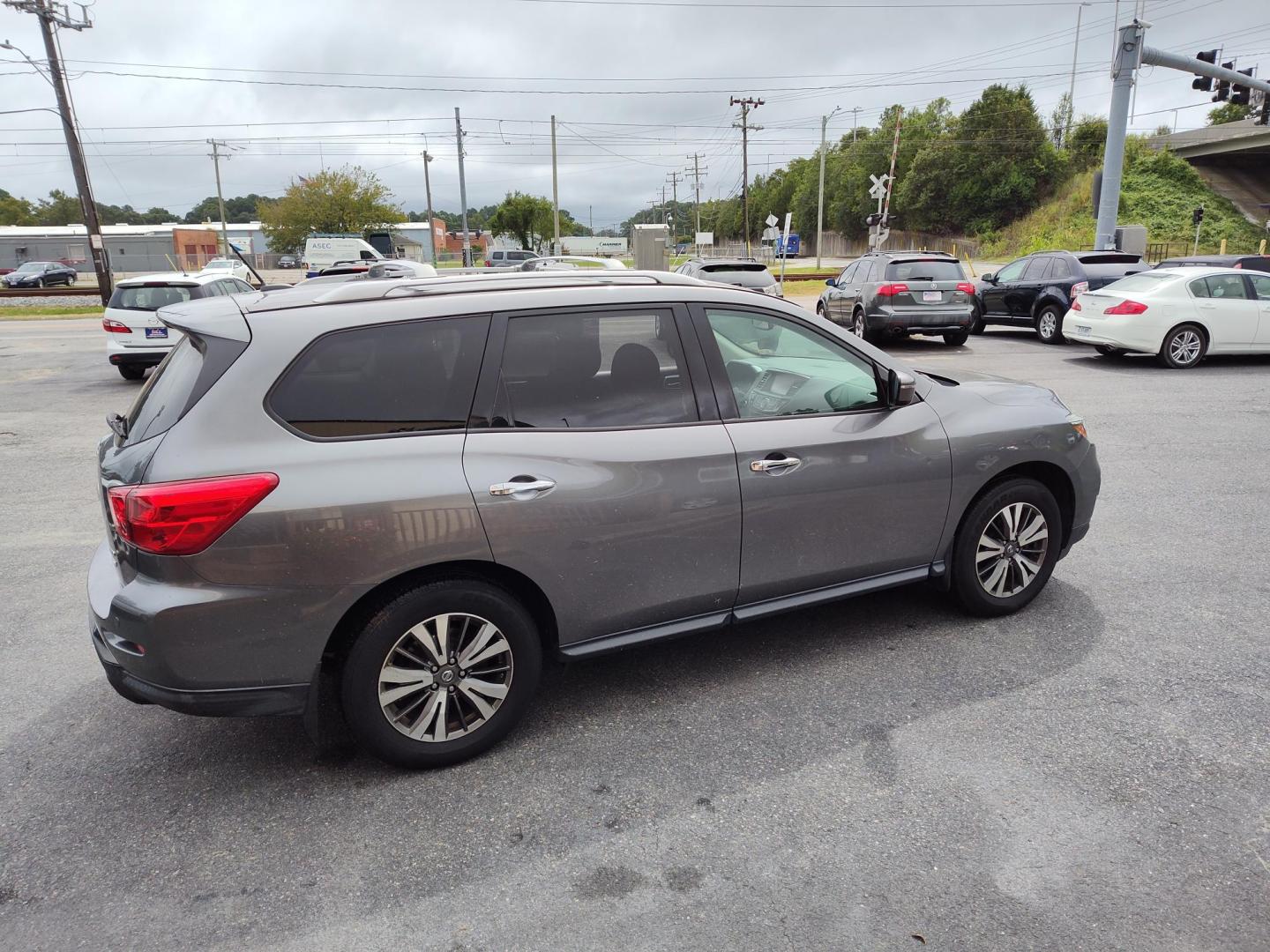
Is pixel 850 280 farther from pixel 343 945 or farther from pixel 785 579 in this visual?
pixel 343 945

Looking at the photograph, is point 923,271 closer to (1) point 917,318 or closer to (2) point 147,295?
(1) point 917,318

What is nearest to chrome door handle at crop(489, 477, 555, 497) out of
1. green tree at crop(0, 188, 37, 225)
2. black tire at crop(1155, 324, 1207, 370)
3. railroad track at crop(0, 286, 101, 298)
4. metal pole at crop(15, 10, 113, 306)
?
black tire at crop(1155, 324, 1207, 370)

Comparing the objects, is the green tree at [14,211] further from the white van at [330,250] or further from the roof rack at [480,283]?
the roof rack at [480,283]

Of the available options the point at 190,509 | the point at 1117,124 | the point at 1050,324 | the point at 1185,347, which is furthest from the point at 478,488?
the point at 1117,124

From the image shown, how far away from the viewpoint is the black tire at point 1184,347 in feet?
41.6

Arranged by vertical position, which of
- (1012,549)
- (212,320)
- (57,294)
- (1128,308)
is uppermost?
(212,320)

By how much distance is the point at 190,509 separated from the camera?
2.71m

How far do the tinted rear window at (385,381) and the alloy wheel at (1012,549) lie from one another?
2.64m

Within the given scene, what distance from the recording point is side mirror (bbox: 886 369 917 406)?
3.86 meters

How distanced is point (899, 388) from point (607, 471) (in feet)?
4.85

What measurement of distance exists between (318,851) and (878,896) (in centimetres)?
174

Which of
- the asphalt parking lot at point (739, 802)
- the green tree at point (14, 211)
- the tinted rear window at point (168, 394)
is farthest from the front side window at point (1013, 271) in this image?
the green tree at point (14, 211)

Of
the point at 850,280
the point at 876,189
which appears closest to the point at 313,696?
the point at 850,280

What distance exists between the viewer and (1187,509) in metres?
6.11
